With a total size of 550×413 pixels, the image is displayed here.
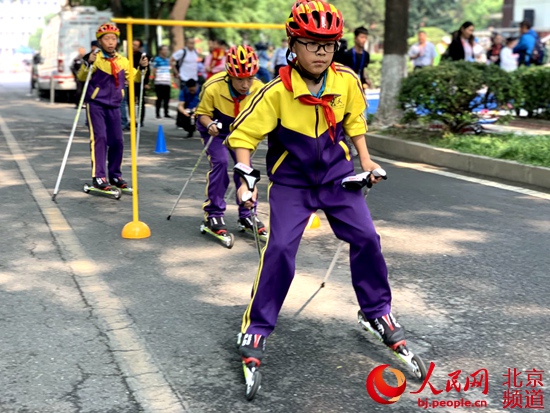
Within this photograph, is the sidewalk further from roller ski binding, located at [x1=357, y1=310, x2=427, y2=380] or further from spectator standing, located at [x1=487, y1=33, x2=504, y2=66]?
roller ski binding, located at [x1=357, y1=310, x2=427, y2=380]

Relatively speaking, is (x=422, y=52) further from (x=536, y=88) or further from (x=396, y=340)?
(x=396, y=340)

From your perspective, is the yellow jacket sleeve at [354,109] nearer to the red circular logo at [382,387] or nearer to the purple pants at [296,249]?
the purple pants at [296,249]

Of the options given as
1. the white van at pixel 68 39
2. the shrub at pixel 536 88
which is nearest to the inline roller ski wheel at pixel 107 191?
the shrub at pixel 536 88

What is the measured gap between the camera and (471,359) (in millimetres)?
4398

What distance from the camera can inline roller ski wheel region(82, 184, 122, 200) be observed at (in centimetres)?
917

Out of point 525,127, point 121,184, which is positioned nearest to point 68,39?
point 525,127

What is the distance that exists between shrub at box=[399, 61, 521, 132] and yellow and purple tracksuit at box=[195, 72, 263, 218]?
5775mm

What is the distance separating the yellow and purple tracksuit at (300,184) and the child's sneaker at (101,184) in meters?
5.21

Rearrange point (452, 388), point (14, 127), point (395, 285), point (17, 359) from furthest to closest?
1. point (14, 127)
2. point (395, 285)
3. point (17, 359)
4. point (452, 388)

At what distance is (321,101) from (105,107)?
18.6 feet

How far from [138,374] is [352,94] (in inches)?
72.1

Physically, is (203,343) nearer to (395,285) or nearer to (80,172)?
(395,285)

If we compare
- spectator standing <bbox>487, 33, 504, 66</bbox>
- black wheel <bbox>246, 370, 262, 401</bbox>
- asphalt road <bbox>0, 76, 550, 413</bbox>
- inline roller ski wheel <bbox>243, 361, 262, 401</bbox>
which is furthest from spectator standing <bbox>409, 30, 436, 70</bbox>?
black wheel <bbox>246, 370, 262, 401</bbox>

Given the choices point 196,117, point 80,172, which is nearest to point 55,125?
point 80,172
